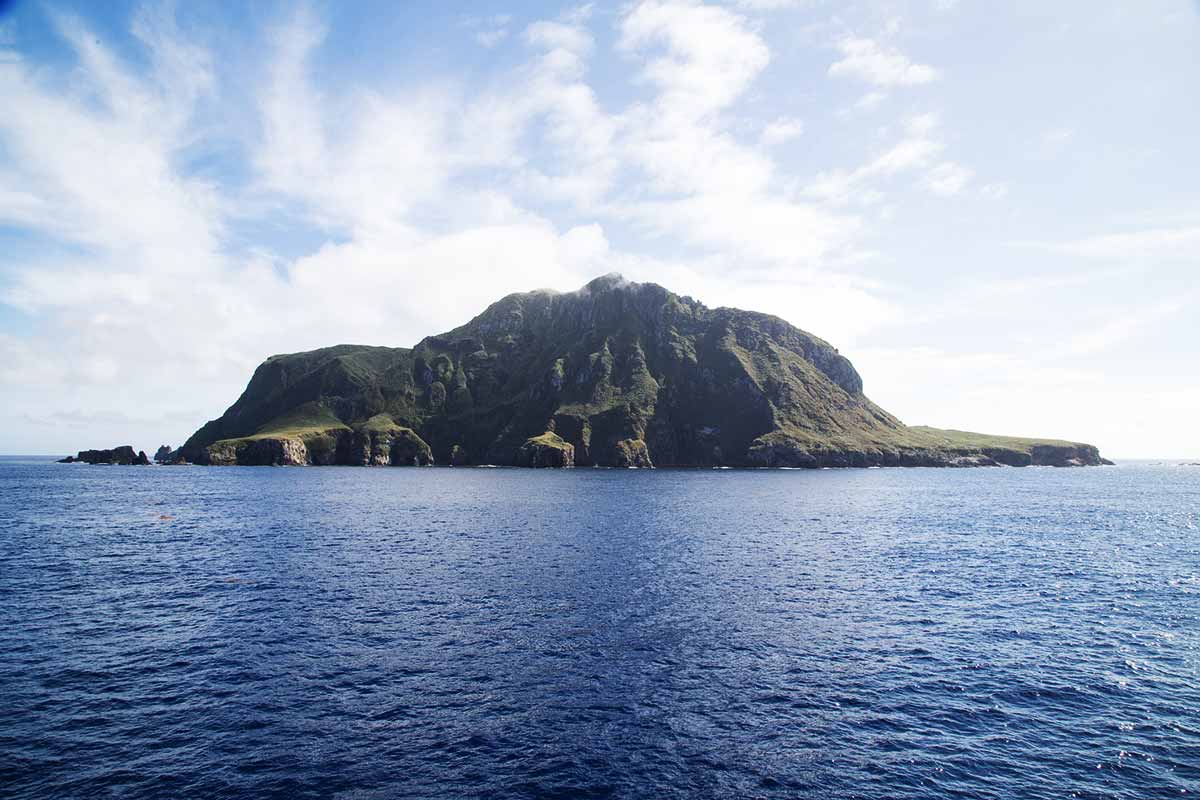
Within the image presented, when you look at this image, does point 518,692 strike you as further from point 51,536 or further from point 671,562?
point 51,536

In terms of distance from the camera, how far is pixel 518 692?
39.8 metres

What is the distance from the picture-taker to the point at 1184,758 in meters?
32.5

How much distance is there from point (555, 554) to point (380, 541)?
29239 mm

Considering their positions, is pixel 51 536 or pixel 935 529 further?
pixel 935 529

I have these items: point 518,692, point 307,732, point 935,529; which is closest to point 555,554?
point 518,692

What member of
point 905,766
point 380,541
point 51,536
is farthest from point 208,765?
point 51,536

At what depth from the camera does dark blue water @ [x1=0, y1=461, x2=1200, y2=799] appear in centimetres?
3078

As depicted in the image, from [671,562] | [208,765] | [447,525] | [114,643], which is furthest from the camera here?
[447,525]

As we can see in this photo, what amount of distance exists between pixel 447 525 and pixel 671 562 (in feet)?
167

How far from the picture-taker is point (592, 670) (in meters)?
43.7

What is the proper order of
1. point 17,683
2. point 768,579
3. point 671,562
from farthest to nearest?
point 671,562 → point 768,579 → point 17,683

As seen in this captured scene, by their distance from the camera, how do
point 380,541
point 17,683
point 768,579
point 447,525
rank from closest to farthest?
1. point 17,683
2. point 768,579
3. point 380,541
4. point 447,525

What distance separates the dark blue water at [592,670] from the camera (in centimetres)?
3078

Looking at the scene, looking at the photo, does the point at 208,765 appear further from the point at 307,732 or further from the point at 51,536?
the point at 51,536
